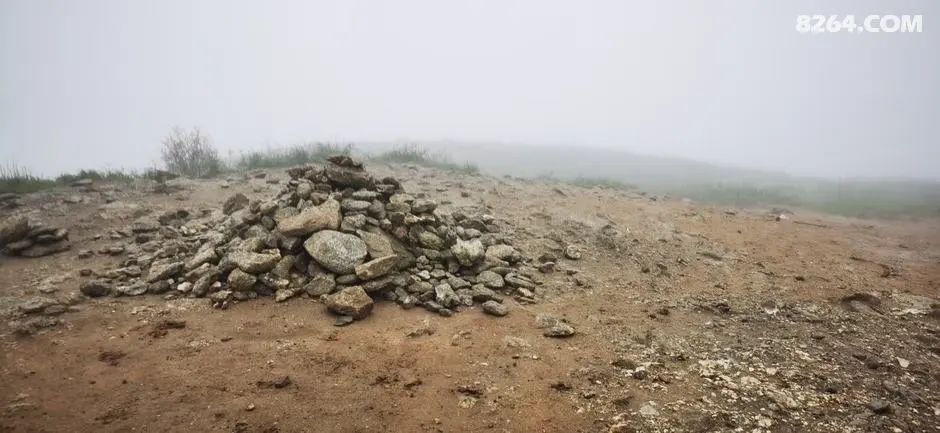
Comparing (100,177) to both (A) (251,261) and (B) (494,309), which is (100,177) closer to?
(A) (251,261)

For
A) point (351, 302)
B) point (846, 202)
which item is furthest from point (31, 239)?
point (846, 202)

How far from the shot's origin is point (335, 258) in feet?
20.5

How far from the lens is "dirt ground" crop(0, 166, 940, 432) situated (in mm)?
3926

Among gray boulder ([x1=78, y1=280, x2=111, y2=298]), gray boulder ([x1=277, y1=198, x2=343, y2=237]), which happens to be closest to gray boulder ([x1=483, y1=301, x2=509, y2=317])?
gray boulder ([x1=277, y1=198, x2=343, y2=237])

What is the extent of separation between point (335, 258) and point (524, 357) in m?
3.03

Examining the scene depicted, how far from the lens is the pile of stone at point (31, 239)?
699 centimetres

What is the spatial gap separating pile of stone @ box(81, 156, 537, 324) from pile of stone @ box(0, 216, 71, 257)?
119 cm

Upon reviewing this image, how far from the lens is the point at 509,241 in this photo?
8.38 m

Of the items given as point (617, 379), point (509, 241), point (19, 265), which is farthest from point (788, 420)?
point (19, 265)

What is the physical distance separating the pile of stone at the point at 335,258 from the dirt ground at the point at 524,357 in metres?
0.27

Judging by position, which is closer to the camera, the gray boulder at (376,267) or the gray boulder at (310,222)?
the gray boulder at (376,267)

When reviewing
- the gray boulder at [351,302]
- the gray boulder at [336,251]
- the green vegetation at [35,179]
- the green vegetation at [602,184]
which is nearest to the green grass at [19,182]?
the green vegetation at [35,179]

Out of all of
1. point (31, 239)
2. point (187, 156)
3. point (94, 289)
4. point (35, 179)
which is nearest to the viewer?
point (94, 289)

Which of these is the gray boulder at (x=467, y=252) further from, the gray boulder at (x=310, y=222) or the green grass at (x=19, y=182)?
the green grass at (x=19, y=182)
